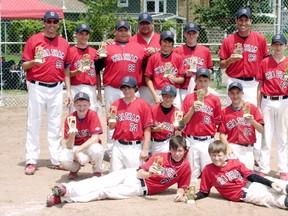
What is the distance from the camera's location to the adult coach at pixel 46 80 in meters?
7.09

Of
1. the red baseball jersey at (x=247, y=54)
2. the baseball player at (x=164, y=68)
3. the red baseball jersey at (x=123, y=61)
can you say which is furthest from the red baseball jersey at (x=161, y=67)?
the red baseball jersey at (x=247, y=54)

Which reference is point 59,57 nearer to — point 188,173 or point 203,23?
point 188,173

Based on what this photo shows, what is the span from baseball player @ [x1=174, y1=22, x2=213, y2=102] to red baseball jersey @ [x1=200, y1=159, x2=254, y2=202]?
1.84 m

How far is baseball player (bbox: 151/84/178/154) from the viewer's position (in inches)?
264

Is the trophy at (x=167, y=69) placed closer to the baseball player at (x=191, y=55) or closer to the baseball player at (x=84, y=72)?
the baseball player at (x=191, y=55)

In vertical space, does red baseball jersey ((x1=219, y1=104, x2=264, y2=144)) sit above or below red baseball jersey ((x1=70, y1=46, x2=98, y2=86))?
below

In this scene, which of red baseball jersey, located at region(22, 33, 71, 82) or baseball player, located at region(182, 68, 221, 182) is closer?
baseball player, located at region(182, 68, 221, 182)

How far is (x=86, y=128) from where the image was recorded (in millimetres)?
6754

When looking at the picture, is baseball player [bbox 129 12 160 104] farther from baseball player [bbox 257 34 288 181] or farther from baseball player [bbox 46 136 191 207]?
baseball player [bbox 46 136 191 207]

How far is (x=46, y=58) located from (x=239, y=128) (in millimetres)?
2825

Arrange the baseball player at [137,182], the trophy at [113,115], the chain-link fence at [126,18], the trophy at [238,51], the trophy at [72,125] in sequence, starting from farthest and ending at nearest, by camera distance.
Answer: the chain-link fence at [126,18] → the trophy at [238,51] → the trophy at [113,115] → the trophy at [72,125] → the baseball player at [137,182]

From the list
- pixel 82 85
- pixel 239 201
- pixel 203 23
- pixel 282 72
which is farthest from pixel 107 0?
pixel 239 201

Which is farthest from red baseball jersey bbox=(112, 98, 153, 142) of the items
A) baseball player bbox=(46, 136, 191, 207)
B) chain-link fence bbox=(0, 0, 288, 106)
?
chain-link fence bbox=(0, 0, 288, 106)

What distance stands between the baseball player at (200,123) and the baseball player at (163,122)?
A: 19 cm
